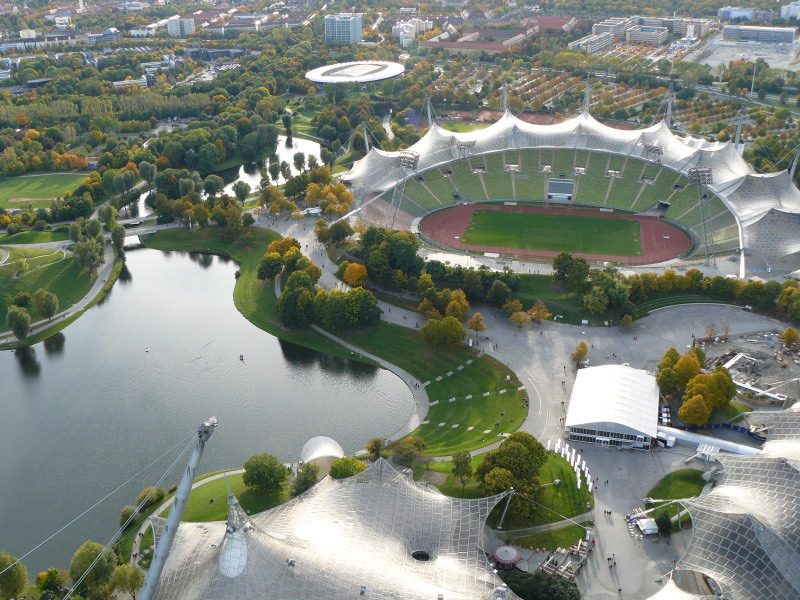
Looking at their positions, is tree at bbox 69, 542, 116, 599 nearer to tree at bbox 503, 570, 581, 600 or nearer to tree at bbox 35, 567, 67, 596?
tree at bbox 35, 567, 67, 596

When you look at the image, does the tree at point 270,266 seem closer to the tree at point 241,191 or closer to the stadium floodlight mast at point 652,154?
the tree at point 241,191

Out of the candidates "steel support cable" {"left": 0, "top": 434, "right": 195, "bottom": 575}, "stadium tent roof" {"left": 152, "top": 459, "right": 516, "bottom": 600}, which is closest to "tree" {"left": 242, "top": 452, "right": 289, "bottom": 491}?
"stadium tent roof" {"left": 152, "top": 459, "right": 516, "bottom": 600}

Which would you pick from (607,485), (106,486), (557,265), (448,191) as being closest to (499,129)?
(448,191)

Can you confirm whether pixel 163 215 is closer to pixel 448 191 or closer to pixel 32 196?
pixel 32 196

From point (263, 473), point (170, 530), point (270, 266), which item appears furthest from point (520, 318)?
point (170, 530)

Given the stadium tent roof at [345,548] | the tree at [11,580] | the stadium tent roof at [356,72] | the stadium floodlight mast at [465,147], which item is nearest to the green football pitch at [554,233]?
the stadium floodlight mast at [465,147]

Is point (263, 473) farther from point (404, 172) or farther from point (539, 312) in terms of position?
point (404, 172)

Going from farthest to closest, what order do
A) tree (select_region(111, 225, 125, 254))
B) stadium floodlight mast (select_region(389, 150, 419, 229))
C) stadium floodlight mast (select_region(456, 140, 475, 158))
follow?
stadium floodlight mast (select_region(456, 140, 475, 158)) → stadium floodlight mast (select_region(389, 150, 419, 229)) → tree (select_region(111, 225, 125, 254))
